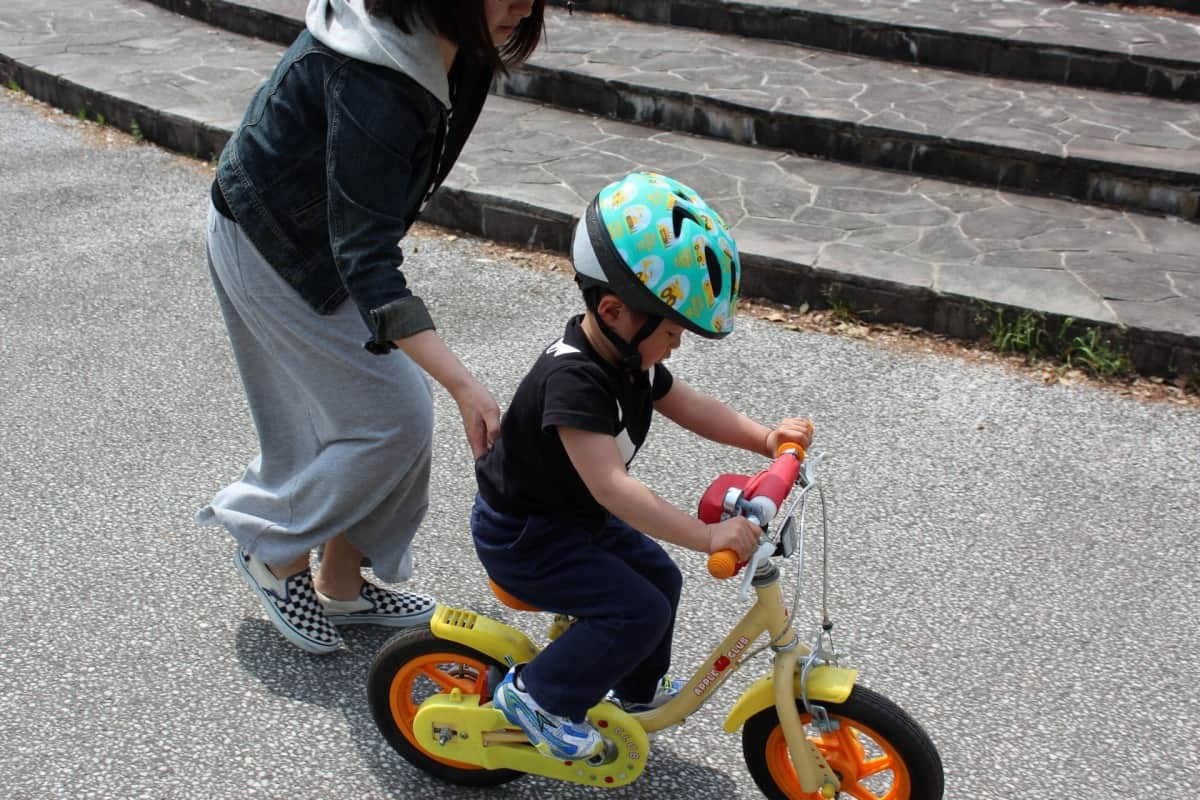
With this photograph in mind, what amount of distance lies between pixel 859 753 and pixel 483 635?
0.80 m

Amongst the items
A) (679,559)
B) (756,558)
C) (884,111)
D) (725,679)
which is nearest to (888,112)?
(884,111)

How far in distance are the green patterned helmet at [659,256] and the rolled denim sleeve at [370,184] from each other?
377 millimetres

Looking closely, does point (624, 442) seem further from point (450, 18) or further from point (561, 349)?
point (450, 18)

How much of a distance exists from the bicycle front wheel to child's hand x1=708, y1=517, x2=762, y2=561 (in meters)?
0.44

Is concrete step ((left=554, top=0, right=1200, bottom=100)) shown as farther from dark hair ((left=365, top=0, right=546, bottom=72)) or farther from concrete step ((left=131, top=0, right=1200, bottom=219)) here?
dark hair ((left=365, top=0, right=546, bottom=72))

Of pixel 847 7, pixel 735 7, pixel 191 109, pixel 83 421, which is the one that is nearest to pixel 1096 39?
pixel 847 7

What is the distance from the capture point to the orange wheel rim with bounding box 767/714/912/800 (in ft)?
7.96

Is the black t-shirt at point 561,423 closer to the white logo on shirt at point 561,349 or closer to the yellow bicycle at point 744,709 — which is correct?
the white logo on shirt at point 561,349

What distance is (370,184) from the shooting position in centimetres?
237

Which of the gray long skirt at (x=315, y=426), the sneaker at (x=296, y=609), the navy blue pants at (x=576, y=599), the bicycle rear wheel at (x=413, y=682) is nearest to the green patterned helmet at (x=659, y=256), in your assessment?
the navy blue pants at (x=576, y=599)

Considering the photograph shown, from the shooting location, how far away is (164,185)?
6.52 metres

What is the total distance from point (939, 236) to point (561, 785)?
3533 mm

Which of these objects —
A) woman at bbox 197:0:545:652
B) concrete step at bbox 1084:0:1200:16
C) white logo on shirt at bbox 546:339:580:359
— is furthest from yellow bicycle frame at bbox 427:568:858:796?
concrete step at bbox 1084:0:1200:16

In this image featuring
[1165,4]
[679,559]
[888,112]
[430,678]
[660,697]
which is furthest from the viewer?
[1165,4]
